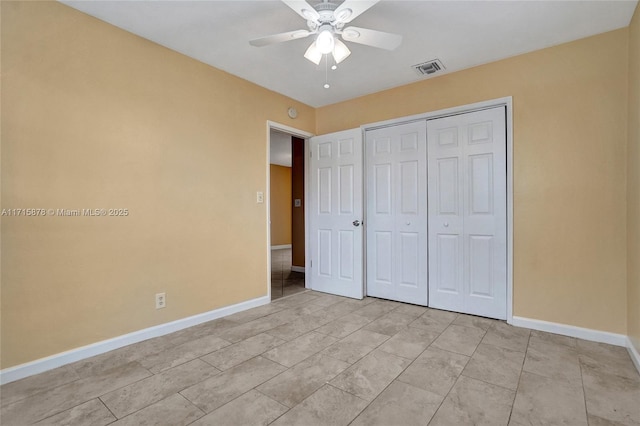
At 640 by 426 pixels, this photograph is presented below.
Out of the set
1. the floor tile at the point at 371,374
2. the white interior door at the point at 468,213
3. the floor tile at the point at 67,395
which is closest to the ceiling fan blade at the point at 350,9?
the white interior door at the point at 468,213

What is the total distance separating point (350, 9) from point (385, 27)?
70 cm

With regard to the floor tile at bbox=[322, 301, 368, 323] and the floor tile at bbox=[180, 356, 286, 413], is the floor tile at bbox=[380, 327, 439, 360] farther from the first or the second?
the floor tile at bbox=[180, 356, 286, 413]

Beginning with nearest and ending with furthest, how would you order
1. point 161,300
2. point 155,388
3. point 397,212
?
point 155,388
point 161,300
point 397,212

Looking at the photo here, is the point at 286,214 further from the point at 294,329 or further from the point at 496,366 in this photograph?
the point at 496,366

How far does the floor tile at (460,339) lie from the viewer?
2.31m

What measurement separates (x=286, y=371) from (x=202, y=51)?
2.78 meters

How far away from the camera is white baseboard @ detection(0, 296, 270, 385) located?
191 centimetres

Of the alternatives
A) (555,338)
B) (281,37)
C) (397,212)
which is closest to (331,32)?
(281,37)

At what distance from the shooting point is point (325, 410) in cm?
160

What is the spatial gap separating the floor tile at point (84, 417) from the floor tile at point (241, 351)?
0.65m

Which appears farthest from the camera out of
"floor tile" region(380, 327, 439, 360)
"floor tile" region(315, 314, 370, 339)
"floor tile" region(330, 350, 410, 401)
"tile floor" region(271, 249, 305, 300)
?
"tile floor" region(271, 249, 305, 300)

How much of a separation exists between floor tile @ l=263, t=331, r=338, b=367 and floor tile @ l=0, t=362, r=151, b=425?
851 mm

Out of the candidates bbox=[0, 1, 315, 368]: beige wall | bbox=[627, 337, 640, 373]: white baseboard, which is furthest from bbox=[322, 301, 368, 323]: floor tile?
bbox=[627, 337, 640, 373]: white baseboard

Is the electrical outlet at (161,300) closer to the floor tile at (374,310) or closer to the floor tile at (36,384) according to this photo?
the floor tile at (36,384)
